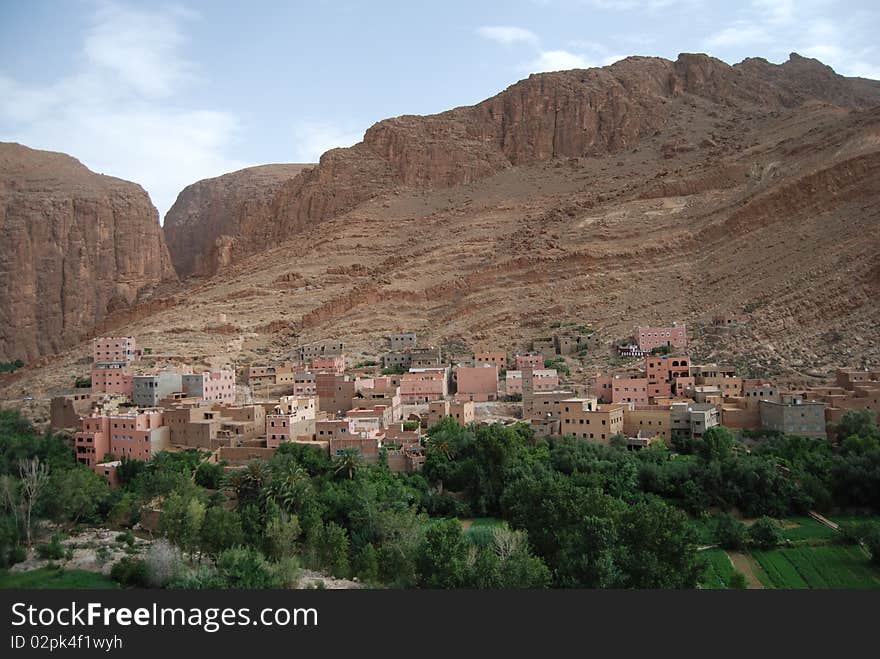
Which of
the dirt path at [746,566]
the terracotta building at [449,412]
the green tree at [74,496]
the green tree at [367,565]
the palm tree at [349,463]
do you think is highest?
the terracotta building at [449,412]

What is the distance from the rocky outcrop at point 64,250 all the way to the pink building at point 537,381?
130ft

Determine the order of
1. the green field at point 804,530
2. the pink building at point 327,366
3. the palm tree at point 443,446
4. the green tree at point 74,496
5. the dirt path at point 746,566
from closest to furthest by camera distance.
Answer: the dirt path at point 746,566, the green field at point 804,530, the green tree at point 74,496, the palm tree at point 443,446, the pink building at point 327,366

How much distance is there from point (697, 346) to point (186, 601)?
1101 inches

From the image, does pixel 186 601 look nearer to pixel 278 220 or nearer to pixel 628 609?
Answer: pixel 628 609

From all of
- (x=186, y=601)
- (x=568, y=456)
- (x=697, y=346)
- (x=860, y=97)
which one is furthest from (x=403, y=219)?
(x=186, y=601)

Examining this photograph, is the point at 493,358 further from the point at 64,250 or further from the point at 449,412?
the point at 64,250

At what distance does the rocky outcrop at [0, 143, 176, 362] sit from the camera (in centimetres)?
6419

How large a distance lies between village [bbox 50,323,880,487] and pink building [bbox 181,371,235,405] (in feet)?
0.16

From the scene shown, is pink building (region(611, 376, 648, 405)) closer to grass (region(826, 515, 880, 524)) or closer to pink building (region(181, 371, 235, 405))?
grass (region(826, 515, 880, 524))

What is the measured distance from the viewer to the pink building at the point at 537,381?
31.1 m

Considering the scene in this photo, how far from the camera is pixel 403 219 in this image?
198 feet

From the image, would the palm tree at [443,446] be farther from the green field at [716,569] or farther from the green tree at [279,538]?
the green field at [716,569]

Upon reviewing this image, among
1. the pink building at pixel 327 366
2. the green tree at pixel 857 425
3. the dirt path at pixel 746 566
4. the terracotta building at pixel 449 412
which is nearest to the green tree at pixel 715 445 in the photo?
the green tree at pixel 857 425

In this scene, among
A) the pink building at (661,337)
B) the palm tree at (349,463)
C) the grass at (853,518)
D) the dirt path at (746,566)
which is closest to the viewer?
the dirt path at (746,566)
